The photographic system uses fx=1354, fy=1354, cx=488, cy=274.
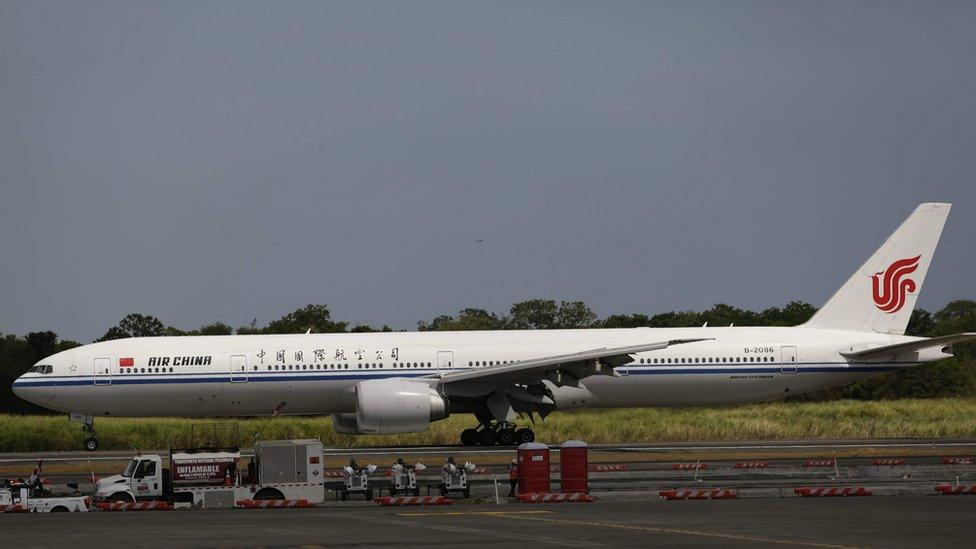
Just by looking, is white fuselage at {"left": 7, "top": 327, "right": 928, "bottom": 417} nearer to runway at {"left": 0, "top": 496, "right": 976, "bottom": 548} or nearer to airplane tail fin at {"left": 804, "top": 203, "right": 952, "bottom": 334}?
airplane tail fin at {"left": 804, "top": 203, "right": 952, "bottom": 334}

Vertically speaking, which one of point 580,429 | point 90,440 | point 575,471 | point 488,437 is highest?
point 90,440

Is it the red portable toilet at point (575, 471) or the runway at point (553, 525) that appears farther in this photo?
the red portable toilet at point (575, 471)

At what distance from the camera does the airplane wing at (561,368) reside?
34.5 meters

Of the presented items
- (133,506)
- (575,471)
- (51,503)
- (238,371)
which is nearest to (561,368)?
(238,371)

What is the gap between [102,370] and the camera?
3678 centimetres

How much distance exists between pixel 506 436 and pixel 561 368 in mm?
2573

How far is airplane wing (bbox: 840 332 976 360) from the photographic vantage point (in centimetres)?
3684

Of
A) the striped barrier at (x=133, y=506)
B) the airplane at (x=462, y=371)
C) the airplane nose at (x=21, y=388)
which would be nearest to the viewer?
the striped barrier at (x=133, y=506)

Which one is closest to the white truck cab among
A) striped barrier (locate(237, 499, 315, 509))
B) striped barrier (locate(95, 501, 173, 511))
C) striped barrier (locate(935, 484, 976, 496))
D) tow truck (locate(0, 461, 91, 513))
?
tow truck (locate(0, 461, 91, 513))

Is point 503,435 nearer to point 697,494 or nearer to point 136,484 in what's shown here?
point 697,494

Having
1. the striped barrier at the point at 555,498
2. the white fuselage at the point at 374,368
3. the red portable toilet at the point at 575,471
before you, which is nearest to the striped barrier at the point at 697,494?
the striped barrier at the point at 555,498

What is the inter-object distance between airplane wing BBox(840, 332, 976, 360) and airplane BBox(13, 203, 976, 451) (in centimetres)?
4

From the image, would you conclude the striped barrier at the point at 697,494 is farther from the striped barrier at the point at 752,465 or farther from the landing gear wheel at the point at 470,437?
the landing gear wheel at the point at 470,437

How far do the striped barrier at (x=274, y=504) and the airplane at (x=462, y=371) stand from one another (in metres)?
11.9
